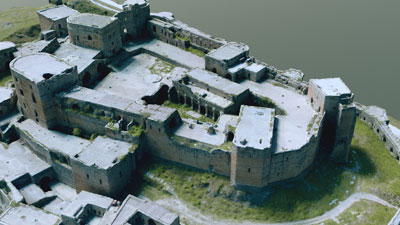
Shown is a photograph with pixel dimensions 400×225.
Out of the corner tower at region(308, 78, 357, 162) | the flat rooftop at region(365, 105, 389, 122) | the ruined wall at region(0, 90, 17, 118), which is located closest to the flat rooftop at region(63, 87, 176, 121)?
the ruined wall at region(0, 90, 17, 118)

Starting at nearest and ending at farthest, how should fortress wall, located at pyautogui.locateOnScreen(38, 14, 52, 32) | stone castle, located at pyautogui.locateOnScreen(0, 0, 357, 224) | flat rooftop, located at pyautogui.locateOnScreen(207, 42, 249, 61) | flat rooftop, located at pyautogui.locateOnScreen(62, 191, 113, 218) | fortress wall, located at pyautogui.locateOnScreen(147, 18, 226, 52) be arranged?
flat rooftop, located at pyautogui.locateOnScreen(62, 191, 113, 218) → stone castle, located at pyautogui.locateOnScreen(0, 0, 357, 224) → flat rooftop, located at pyautogui.locateOnScreen(207, 42, 249, 61) → fortress wall, located at pyautogui.locateOnScreen(147, 18, 226, 52) → fortress wall, located at pyautogui.locateOnScreen(38, 14, 52, 32)

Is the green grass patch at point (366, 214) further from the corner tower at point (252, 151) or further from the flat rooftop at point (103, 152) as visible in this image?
the flat rooftop at point (103, 152)

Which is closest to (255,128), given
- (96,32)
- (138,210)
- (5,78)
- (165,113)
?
(165,113)

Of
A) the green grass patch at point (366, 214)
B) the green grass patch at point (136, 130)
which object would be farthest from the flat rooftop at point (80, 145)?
the green grass patch at point (366, 214)

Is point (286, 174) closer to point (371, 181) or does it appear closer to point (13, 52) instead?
point (371, 181)

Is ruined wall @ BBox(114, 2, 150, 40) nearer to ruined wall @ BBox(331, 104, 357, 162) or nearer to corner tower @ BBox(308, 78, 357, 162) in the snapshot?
corner tower @ BBox(308, 78, 357, 162)

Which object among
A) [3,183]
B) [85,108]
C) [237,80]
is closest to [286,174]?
[237,80]
